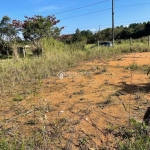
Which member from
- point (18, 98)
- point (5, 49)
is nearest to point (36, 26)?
point (5, 49)

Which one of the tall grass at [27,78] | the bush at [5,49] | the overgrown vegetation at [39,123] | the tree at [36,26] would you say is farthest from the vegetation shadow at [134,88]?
the tree at [36,26]

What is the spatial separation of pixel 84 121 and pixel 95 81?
214 centimetres

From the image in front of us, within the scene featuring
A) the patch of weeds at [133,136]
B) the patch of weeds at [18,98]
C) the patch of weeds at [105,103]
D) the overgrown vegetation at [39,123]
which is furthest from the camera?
the patch of weeds at [18,98]

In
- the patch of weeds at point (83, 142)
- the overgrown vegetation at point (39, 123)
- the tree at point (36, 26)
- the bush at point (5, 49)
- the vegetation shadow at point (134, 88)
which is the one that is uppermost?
the tree at point (36, 26)

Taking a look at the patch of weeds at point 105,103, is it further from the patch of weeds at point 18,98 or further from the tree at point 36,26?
the tree at point 36,26

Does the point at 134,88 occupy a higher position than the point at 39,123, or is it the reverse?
the point at 134,88

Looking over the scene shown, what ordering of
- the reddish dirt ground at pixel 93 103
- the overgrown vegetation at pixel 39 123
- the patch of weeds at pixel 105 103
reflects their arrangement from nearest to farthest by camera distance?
the overgrown vegetation at pixel 39 123 → the reddish dirt ground at pixel 93 103 → the patch of weeds at pixel 105 103

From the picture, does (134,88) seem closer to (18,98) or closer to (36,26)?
(18,98)

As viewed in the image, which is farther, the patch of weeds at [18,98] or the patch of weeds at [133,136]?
the patch of weeds at [18,98]

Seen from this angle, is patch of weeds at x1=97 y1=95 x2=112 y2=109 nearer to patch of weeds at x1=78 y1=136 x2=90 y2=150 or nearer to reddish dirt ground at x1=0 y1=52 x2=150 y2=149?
reddish dirt ground at x1=0 y1=52 x2=150 y2=149

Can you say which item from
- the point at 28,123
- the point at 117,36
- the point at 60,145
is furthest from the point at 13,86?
the point at 117,36

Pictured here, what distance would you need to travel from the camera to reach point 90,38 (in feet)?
122

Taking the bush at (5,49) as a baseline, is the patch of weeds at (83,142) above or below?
below

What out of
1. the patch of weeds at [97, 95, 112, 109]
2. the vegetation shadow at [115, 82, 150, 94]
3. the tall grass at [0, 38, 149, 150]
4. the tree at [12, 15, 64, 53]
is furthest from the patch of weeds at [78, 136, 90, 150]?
Answer: the tree at [12, 15, 64, 53]
